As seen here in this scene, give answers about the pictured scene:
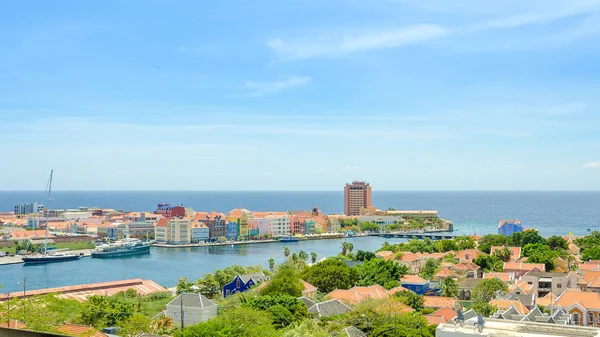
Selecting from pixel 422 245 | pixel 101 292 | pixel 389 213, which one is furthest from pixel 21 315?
pixel 389 213

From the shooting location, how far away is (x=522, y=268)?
13344mm

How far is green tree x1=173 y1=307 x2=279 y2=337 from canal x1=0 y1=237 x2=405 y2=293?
9.58 metres

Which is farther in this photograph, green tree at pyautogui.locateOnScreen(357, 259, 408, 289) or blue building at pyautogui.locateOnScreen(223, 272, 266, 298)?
blue building at pyautogui.locateOnScreen(223, 272, 266, 298)

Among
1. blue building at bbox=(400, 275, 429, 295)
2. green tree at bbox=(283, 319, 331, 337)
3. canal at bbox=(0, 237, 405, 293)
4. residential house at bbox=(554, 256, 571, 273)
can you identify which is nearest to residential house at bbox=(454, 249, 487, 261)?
residential house at bbox=(554, 256, 571, 273)

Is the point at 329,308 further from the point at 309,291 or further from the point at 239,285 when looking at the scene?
the point at 239,285

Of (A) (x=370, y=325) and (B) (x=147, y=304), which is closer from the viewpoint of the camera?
(A) (x=370, y=325)

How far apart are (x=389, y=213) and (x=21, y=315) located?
117 ft

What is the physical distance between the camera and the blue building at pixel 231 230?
30.5 meters

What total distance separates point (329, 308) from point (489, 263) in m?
7.16

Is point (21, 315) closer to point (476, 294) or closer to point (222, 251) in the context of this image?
point (476, 294)

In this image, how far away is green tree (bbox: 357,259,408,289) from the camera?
12073 millimetres

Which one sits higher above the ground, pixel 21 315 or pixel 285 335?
pixel 21 315

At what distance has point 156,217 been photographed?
34.8 meters

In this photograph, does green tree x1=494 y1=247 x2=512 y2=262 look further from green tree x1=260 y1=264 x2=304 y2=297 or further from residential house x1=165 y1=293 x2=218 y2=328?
residential house x1=165 y1=293 x2=218 y2=328
